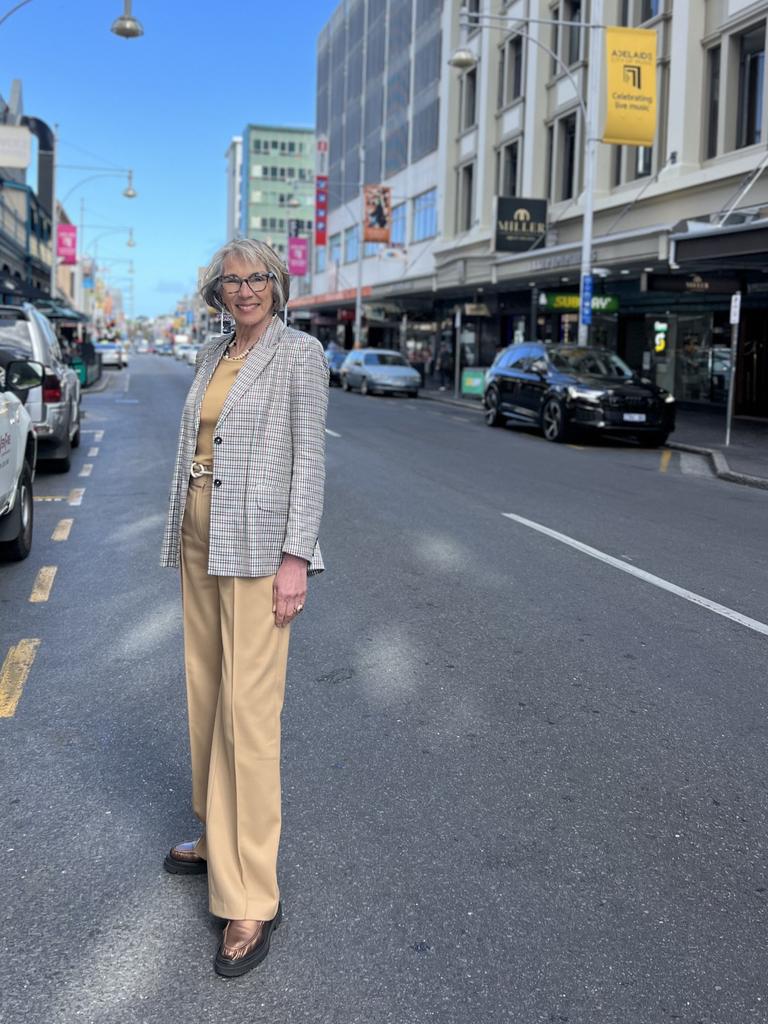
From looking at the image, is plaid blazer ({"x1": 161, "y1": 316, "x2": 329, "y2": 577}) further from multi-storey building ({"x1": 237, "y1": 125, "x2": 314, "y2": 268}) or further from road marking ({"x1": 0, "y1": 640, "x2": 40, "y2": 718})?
multi-storey building ({"x1": 237, "y1": 125, "x2": 314, "y2": 268})

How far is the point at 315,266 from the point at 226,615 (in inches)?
2967

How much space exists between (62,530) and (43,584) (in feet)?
7.04

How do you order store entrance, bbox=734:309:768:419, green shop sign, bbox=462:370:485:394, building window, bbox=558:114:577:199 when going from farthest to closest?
building window, bbox=558:114:577:199
green shop sign, bbox=462:370:485:394
store entrance, bbox=734:309:768:419

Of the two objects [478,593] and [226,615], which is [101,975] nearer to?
[226,615]

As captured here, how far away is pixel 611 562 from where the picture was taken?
8.07 meters

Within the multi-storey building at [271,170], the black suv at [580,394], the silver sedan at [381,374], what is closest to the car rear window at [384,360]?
the silver sedan at [381,374]

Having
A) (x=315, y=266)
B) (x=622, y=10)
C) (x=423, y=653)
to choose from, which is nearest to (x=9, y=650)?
(x=423, y=653)

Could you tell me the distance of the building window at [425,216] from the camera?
46969mm

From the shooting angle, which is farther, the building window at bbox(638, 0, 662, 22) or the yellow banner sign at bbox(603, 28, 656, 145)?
the building window at bbox(638, 0, 662, 22)

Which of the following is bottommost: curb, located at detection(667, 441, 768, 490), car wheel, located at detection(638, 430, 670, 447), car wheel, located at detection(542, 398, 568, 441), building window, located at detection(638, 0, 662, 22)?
curb, located at detection(667, 441, 768, 490)

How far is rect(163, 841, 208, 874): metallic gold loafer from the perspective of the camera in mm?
3252

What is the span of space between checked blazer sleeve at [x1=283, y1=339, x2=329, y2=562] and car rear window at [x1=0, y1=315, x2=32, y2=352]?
9748 mm

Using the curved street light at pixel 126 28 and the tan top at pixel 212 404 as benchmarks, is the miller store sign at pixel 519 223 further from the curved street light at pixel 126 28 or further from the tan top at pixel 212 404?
the tan top at pixel 212 404

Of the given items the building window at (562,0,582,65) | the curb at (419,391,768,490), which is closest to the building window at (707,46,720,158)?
the building window at (562,0,582,65)
